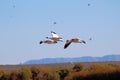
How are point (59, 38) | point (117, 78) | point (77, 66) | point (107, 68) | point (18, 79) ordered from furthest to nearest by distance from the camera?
point (77, 66) → point (18, 79) → point (107, 68) → point (117, 78) → point (59, 38)

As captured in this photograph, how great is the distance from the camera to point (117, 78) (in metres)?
40.8

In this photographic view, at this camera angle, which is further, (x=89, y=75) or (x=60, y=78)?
(x=60, y=78)

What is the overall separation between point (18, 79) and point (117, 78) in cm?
1158

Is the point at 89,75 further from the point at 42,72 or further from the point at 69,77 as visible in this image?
the point at 42,72

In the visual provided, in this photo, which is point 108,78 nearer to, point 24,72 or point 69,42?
point 24,72

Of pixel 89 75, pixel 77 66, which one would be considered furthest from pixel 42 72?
pixel 89 75

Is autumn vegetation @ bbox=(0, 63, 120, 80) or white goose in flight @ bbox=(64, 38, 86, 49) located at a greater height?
autumn vegetation @ bbox=(0, 63, 120, 80)

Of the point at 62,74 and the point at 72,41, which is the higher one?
the point at 62,74

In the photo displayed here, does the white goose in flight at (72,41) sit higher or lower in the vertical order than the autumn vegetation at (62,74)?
lower

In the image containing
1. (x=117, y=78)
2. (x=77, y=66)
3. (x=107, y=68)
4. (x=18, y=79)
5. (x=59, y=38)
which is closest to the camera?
(x=59, y=38)

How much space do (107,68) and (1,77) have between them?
1151 centimetres

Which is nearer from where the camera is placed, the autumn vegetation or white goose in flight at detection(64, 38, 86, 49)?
white goose in flight at detection(64, 38, 86, 49)

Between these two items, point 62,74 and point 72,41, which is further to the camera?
point 62,74

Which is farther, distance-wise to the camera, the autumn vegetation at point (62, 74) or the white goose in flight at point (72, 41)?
the autumn vegetation at point (62, 74)
